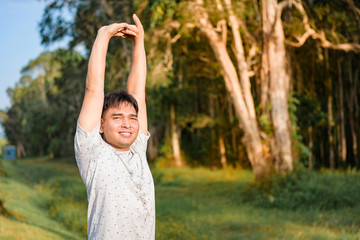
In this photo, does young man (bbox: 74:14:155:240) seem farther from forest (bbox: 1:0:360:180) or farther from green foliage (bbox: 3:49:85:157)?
green foliage (bbox: 3:49:85:157)

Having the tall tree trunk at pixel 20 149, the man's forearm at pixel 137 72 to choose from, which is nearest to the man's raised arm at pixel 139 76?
the man's forearm at pixel 137 72

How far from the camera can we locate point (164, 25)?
12.2 m

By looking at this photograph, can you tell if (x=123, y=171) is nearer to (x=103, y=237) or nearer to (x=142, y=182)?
(x=142, y=182)

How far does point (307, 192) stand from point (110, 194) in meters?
9.10

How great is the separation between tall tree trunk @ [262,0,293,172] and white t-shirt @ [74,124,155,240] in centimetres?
963

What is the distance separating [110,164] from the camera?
2.43 m

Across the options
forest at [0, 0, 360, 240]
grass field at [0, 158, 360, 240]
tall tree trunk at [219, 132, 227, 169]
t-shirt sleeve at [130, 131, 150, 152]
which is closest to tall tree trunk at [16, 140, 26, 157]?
forest at [0, 0, 360, 240]

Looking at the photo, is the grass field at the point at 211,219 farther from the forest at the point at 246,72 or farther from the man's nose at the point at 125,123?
the man's nose at the point at 125,123

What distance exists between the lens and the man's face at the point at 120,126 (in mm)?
2508

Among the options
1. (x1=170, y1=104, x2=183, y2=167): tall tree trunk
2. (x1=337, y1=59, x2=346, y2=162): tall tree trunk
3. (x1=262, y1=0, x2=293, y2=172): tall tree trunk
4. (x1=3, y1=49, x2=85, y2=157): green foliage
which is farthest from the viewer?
(x1=3, y1=49, x2=85, y2=157): green foliage

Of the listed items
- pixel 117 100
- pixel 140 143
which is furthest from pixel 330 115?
pixel 117 100

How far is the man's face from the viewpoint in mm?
2508

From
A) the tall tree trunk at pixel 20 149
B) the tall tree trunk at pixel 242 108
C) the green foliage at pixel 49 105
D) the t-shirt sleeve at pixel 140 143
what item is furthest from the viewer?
the tall tree trunk at pixel 20 149

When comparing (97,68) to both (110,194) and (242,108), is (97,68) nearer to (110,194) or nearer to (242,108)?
(110,194)
